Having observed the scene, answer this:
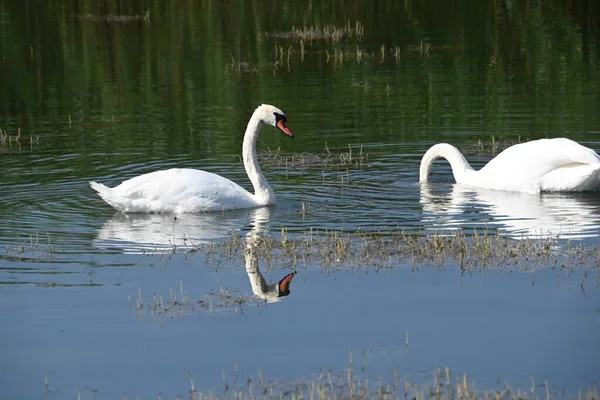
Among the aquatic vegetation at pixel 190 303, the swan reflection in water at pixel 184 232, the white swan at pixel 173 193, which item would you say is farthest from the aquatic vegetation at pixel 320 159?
the aquatic vegetation at pixel 190 303

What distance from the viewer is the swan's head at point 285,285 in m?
9.48

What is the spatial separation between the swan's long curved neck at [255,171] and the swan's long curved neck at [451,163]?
2.36m

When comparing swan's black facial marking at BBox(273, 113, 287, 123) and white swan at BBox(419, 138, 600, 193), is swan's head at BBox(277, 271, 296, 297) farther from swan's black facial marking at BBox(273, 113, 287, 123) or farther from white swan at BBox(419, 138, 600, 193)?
white swan at BBox(419, 138, 600, 193)

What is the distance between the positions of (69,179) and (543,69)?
12566 mm

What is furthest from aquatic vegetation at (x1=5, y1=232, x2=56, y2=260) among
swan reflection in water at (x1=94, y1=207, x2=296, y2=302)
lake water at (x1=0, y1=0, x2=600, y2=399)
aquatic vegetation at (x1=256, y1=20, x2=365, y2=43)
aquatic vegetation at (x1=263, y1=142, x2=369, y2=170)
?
aquatic vegetation at (x1=256, y1=20, x2=365, y2=43)

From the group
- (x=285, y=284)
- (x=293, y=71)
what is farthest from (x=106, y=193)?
(x=293, y=71)

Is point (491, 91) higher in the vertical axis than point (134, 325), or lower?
higher

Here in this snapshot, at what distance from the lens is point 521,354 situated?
7.87m

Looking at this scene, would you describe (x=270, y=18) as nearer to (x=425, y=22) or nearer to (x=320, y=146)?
(x=425, y=22)

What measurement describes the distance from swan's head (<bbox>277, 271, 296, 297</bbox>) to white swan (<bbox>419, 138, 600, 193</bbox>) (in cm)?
478

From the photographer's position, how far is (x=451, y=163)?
1498 centimetres

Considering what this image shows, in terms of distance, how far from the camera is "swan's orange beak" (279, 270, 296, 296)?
9.49 meters

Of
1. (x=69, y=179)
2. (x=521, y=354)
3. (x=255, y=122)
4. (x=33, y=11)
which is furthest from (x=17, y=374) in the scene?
(x=33, y=11)

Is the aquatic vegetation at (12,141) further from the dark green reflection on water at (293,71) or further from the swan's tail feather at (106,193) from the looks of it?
the swan's tail feather at (106,193)
